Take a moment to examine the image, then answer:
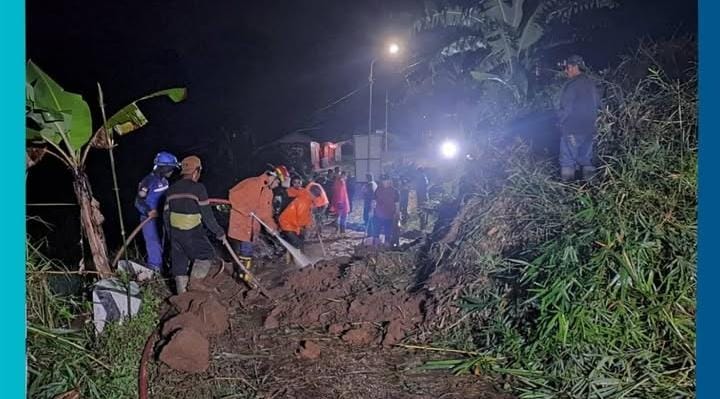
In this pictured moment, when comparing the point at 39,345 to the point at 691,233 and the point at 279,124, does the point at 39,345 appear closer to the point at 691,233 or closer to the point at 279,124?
the point at 691,233

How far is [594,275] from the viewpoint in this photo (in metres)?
4.83

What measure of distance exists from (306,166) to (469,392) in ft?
57.2

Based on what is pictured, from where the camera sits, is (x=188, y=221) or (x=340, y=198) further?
(x=340, y=198)

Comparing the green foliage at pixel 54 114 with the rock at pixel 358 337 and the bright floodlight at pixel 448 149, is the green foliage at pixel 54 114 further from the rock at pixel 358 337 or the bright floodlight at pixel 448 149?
the bright floodlight at pixel 448 149

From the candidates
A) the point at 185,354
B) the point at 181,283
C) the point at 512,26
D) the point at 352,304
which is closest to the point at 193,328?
the point at 185,354

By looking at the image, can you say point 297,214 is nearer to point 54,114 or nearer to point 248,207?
point 248,207

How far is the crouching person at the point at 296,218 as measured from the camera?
8914 millimetres

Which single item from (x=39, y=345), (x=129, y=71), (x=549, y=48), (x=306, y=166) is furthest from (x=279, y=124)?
(x=39, y=345)

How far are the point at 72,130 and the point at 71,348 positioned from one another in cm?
282

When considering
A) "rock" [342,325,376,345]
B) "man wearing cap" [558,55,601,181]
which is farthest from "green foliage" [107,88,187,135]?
"man wearing cap" [558,55,601,181]

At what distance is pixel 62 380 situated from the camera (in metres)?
4.26

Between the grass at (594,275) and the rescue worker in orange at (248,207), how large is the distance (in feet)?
9.80

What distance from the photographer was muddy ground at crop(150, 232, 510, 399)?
4.75 m

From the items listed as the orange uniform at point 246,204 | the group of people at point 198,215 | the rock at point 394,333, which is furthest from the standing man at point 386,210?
the rock at point 394,333
